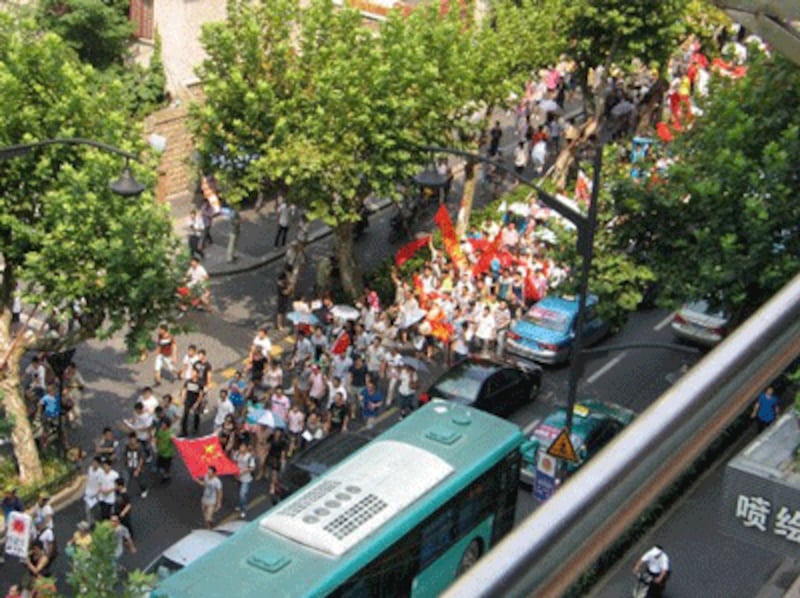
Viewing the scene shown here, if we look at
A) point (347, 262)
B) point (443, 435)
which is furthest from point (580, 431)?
point (347, 262)

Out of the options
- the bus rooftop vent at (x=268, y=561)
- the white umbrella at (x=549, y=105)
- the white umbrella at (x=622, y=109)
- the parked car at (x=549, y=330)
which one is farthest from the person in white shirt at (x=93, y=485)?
the white umbrella at (x=622, y=109)

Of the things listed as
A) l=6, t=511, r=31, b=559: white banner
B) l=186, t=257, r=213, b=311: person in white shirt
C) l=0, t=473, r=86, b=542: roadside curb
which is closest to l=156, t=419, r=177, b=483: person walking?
l=0, t=473, r=86, b=542: roadside curb

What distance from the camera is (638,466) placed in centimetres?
187

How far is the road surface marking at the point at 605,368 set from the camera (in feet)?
99.6

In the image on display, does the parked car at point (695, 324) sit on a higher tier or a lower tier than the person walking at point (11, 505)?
lower

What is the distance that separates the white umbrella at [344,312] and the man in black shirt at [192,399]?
4.49m

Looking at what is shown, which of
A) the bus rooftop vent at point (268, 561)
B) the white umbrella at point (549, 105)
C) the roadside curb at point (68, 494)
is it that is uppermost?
the bus rooftop vent at point (268, 561)

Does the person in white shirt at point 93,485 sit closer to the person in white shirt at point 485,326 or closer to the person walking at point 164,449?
the person walking at point 164,449

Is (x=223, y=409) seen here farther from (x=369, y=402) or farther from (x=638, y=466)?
(x=638, y=466)

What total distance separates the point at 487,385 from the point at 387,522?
376 inches

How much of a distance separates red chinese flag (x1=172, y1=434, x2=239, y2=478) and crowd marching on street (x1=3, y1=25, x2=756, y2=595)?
15 cm

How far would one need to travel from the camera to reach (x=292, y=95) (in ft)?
97.1

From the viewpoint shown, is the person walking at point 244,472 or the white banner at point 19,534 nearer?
the white banner at point 19,534

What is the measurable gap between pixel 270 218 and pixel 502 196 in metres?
7.48
